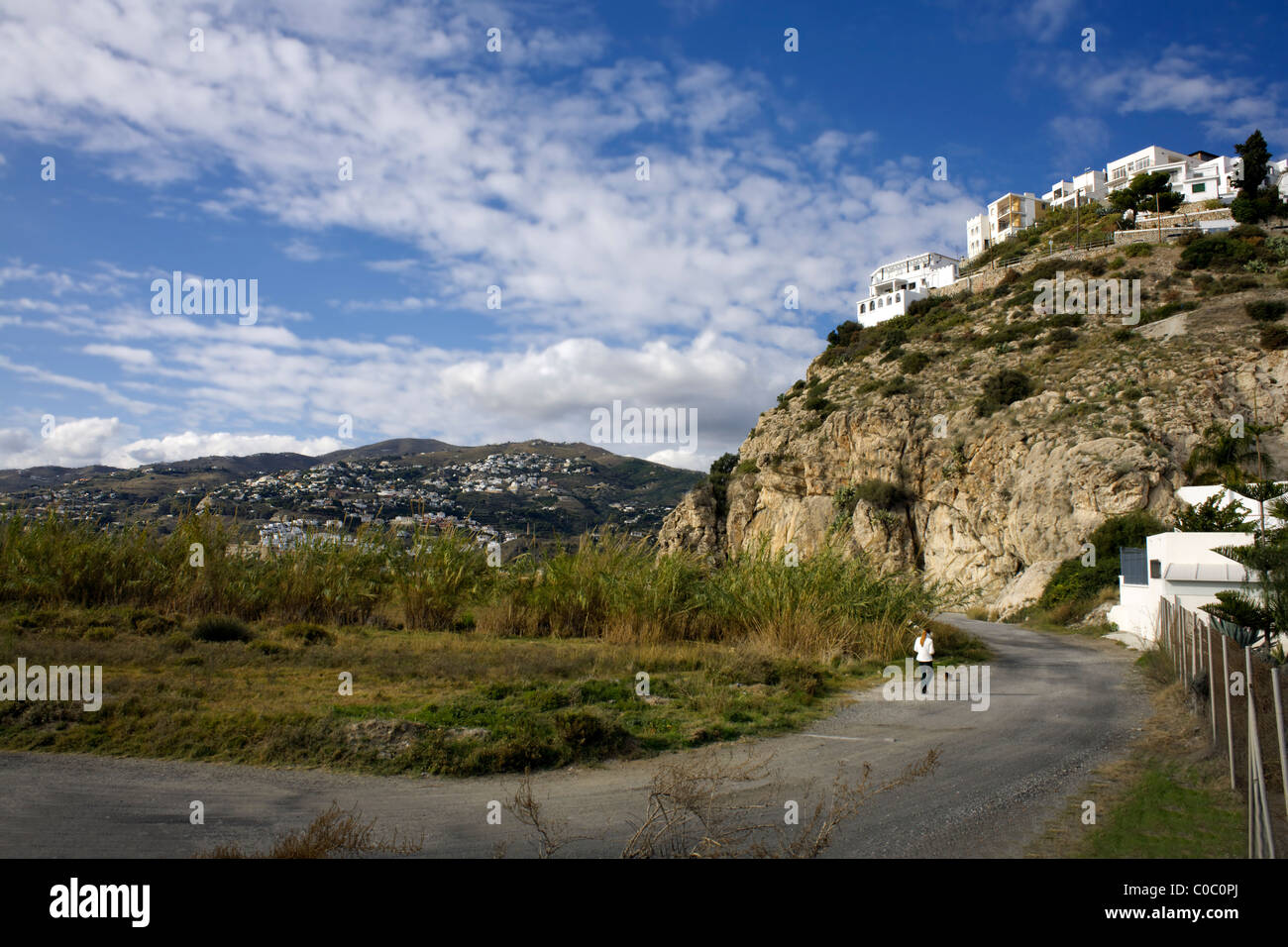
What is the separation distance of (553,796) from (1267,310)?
1696 inches

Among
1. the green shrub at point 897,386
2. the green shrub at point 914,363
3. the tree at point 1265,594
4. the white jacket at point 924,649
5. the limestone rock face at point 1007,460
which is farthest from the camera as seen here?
the green shrub at point 914,363

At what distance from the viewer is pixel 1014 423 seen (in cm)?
3541

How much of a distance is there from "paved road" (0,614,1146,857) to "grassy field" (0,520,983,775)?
1.60ft

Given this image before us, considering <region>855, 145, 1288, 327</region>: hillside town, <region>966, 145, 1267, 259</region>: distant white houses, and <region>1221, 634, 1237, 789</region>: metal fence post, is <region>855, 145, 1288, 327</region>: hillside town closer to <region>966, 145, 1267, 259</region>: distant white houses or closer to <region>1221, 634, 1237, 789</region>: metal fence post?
<region>966, 145, 1267, 259</region>: distant white houses

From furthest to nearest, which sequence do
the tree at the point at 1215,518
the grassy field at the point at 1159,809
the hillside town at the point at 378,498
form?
the tree at the point at 1215,518, the hillside town at the point at 378,498, the grassy field at the point at 1159,809

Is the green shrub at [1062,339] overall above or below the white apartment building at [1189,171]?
below

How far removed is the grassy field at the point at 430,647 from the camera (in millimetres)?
6871

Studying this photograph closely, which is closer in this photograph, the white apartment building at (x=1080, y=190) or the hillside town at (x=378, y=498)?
the hillside town at (x=378, y=498)

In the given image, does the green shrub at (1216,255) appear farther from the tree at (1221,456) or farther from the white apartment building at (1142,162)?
the white apartment building at (1142,162)

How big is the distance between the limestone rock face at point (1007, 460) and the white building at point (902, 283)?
1923cm

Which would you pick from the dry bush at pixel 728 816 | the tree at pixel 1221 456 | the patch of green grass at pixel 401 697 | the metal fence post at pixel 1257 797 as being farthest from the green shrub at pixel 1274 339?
the dry bush at pixel 728 816

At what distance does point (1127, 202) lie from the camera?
65.8 metres

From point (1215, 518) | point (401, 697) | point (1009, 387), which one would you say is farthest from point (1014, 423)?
point (401, 697)
